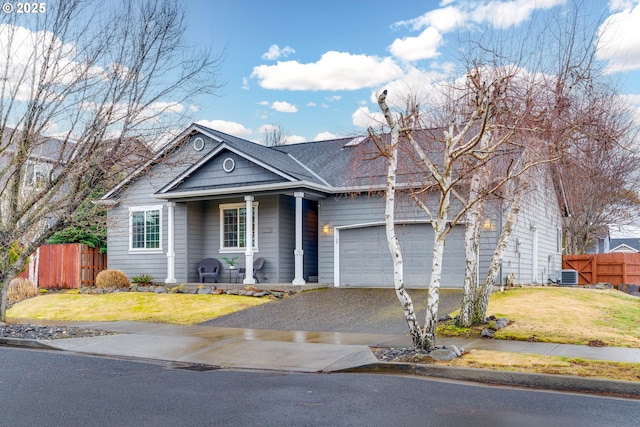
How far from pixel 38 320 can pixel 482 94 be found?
43.2 ft

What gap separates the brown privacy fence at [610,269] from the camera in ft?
88.3

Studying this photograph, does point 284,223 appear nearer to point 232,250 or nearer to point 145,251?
point 232,250

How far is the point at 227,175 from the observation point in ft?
68.3

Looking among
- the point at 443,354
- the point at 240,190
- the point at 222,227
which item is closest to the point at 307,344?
the point at 443,354

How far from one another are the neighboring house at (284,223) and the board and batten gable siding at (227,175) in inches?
1.6

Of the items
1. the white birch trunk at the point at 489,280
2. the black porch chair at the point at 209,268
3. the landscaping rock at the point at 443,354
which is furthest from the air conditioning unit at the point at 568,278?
the landscaping rock at the point at 443,354

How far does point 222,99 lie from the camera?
13469mm

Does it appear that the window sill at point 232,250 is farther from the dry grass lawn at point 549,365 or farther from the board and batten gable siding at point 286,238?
the dry grass lawn at point 549,365

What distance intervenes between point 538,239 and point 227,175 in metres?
12.8

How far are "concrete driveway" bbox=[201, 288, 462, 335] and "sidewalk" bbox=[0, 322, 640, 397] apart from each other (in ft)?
2.71

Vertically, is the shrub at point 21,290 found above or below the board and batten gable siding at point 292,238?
below

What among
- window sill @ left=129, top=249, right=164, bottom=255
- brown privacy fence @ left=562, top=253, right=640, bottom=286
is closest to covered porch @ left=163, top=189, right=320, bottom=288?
window sill @ left=129, top=249, right=164, bottom=255

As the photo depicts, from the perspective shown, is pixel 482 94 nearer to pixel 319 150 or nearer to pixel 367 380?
pixel 367 380

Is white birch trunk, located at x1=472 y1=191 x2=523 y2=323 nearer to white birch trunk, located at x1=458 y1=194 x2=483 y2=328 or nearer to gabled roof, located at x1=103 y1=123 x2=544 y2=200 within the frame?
white birch trunk, located at x1=458 y1=194 x2=483 y2=328
